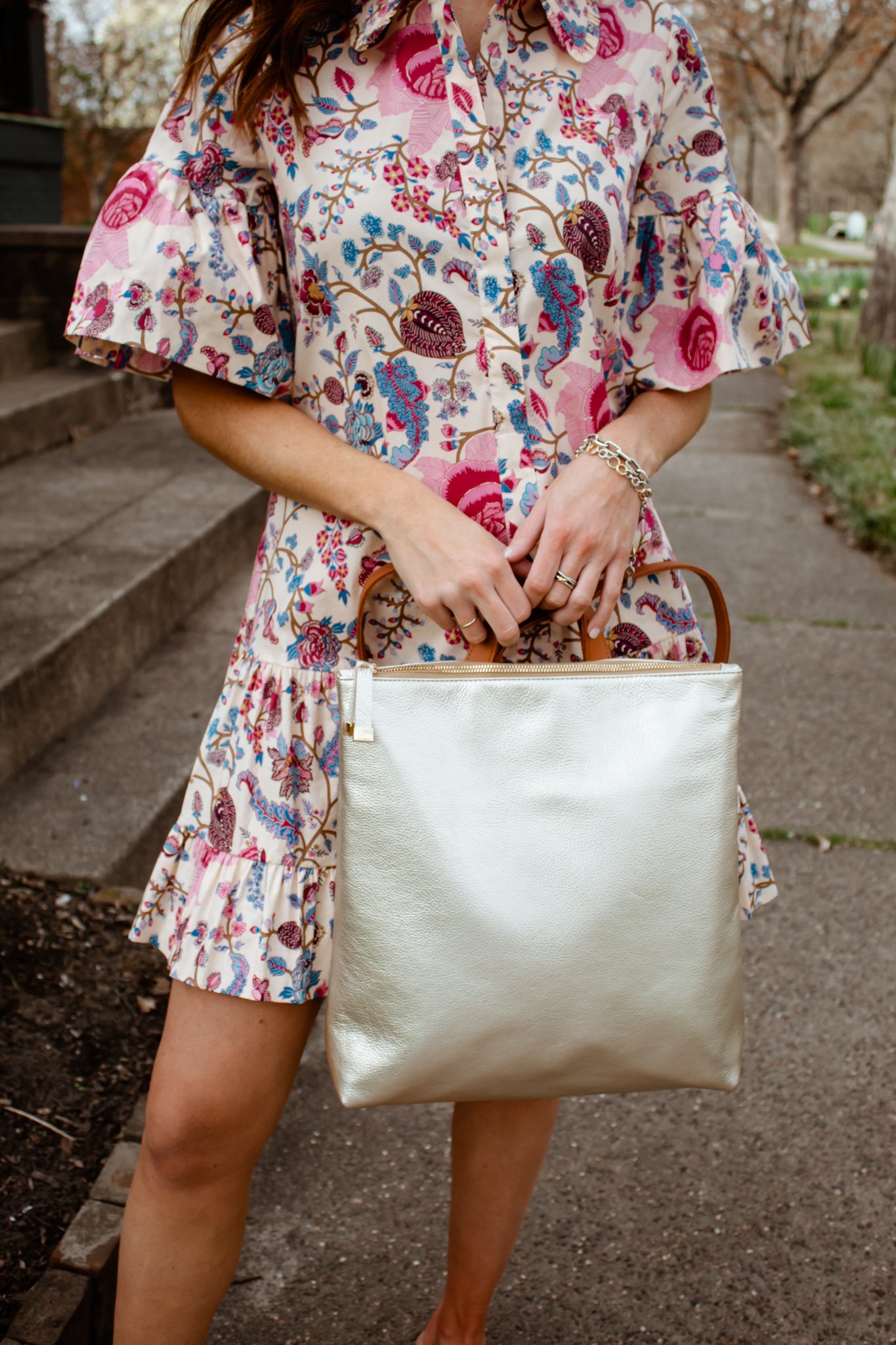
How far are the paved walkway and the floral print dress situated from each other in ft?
2.76

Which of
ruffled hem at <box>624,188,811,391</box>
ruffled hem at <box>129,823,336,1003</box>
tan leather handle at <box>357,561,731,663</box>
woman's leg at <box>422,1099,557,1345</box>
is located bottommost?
woman's leg at <box>422,1099,557,1345</box>

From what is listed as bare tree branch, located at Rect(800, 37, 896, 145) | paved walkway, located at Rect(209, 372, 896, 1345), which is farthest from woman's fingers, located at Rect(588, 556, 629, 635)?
bare tree branch, located at Rect(800, 37, 896, 145)

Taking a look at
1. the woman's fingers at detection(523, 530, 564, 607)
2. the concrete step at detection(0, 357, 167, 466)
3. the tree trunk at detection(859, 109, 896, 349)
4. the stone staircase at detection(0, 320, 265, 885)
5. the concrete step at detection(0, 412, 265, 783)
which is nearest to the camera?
the woman's fingers at detection(523, 530, 564, 607)

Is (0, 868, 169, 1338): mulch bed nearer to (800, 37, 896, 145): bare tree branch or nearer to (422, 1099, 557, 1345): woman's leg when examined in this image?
(422, 1099, 557, 1345): woman's leg

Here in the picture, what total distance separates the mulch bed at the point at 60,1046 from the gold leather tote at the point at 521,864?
36.4 inches

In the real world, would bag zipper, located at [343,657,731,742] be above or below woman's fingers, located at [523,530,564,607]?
below

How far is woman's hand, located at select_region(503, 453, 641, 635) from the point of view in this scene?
121 centimetres

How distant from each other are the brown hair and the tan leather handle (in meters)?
0.49

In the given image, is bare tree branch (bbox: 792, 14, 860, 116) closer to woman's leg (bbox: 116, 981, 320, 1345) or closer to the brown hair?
the brown hair

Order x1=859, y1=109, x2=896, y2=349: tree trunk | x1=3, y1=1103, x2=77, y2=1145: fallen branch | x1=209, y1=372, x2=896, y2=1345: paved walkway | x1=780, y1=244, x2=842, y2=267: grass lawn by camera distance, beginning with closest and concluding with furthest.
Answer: x1=209, y1=372, x2=896, y2=1345: paved walkway < x1=3, y1=1103, x2=77, y2=1145: fallen branch < x1=859, y1=109, x2=896, y2=349: tree trunk < x1=780, y1=244, x2=842, y2=267: grass lawn

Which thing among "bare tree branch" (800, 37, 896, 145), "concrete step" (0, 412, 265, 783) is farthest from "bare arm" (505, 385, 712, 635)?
"bare tree branch" (800, 37, 896, 145)

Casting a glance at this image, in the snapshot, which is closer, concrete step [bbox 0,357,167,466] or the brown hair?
the brown hair

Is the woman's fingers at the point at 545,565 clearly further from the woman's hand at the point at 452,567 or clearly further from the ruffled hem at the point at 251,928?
the ruffled hem at the point at 251,928

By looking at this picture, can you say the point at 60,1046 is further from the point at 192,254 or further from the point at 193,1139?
the point at 192,254
